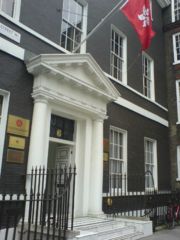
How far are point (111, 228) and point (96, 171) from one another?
1.87 meters

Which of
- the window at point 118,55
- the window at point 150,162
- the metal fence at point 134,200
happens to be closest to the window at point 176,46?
the window at point 118,55

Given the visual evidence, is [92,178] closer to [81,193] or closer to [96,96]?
[81,193]

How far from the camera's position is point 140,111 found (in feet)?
41.0

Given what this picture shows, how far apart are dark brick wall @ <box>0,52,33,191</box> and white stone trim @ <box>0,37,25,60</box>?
0.11 meters

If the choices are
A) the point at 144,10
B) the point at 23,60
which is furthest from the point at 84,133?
the point at 144,10

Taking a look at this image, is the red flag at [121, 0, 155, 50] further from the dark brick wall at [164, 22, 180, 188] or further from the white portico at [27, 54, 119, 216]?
the dark brick wall at [164, 22, 180, 188]

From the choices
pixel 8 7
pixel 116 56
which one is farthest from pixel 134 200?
pixel 8 7

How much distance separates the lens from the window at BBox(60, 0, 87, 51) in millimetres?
9539

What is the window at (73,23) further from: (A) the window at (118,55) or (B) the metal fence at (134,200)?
(B) the metal fence at (134,200)

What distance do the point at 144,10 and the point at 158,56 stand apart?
5.52m

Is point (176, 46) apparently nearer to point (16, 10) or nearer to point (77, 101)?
point (77, 101)

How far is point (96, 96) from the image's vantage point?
369 inches

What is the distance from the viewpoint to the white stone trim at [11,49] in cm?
722

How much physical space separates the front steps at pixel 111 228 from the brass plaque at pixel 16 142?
2.33m
